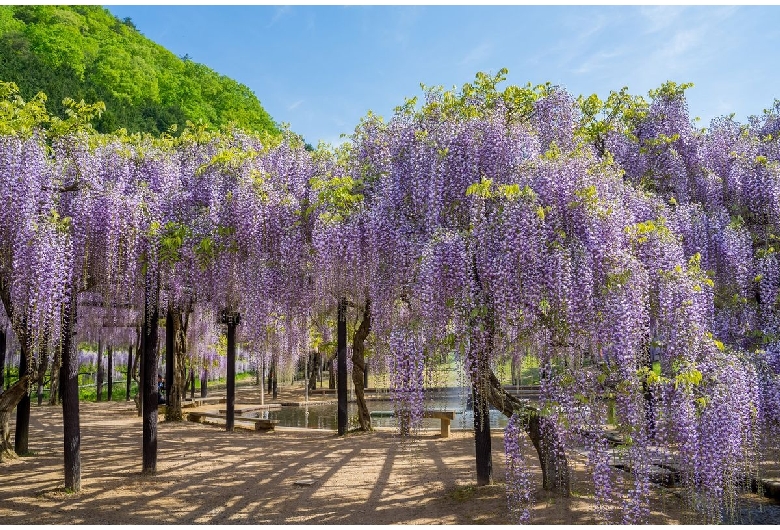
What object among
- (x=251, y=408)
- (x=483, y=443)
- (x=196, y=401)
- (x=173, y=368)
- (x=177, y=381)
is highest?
(x=173, y=368)

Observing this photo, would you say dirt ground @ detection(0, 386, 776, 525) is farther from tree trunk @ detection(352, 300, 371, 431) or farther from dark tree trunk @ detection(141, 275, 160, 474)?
tree trunk @ detection(352, 300, 371, 431)

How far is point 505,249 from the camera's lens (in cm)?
700

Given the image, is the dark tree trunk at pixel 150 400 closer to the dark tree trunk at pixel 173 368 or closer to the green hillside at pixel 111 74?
the dark tree trunk at pixel 173 368

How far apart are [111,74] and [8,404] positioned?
39932 mm

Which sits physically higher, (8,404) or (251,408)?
(8,404)

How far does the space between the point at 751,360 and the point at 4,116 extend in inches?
451

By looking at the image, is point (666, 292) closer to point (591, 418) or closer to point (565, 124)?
point (591, 418)

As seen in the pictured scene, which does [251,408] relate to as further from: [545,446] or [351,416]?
[545,446]

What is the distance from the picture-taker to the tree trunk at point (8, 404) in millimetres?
10328

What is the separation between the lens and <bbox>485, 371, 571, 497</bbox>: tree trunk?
775 centimetres

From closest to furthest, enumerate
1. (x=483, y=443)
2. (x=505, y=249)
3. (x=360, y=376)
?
1. (x=505, y=249)
2. (x=483, y=443)
3. (x=360, y=376)

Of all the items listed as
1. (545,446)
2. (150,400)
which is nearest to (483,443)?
(545,446)

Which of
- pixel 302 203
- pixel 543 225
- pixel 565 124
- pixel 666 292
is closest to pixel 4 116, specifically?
pixel 302 203

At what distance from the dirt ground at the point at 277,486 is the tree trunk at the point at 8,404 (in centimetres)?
28
